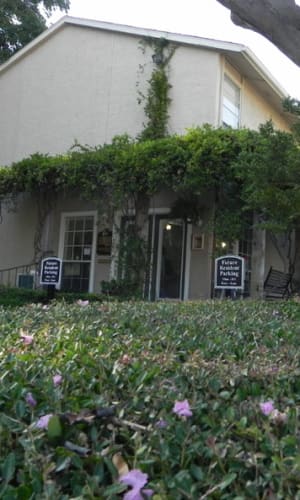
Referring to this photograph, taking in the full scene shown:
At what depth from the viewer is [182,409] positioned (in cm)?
144

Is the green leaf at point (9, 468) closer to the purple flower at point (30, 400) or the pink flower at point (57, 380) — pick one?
the purple flower at point (30, 400)

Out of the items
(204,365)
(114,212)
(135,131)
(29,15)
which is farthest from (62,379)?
(29,15)

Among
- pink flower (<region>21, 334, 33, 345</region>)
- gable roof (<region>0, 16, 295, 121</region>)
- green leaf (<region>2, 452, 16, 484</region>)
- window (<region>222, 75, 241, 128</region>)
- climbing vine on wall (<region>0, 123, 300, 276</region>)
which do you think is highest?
gable roof (<region>0, 16, 295, 121</region>)

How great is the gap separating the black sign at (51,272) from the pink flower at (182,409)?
22.7 feet

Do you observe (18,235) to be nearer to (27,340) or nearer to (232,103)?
(232,103)

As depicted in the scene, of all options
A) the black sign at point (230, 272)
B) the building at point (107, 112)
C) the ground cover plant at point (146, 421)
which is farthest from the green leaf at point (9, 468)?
the building at point (107, 112)

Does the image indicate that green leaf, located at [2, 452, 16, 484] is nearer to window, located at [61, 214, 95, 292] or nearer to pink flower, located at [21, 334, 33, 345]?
pink flower, located at [21, 334, 33, 345]

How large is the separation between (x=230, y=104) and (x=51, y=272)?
5.83 metres

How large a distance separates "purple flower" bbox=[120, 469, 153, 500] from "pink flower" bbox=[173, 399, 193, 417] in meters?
0.28

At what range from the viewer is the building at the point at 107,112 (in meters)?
10.5

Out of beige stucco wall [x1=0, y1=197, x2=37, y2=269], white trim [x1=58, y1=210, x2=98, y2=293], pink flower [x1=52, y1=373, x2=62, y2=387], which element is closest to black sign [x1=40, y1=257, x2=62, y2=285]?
white trim [x1=58, y1=210, x2=98, y2=293]

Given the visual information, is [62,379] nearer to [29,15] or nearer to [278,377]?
[278,377]

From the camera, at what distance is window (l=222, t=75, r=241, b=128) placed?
36.4ft

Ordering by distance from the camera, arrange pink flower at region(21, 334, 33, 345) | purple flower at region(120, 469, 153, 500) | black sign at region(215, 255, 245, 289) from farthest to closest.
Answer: black sign at region(215, 255, 245, 289)
pink flower at region(21, 334, 33, 345)
purple flower at region(120, 469, 153, 500)
